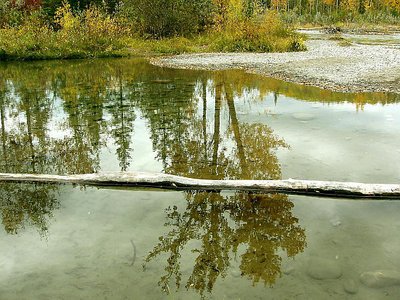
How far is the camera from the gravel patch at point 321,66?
45.6 ft

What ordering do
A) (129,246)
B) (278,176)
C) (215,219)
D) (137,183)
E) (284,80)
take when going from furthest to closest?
(284,80), (278,176), (137,183), (215,219), (129,246)

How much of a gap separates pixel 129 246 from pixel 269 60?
1801 centimetres

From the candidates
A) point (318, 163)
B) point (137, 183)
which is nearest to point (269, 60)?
point (318, 163)

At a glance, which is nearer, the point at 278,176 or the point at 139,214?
the point at 139,214

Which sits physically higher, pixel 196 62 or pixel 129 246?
pixel 196 62

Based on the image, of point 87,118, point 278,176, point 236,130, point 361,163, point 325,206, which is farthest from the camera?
point 87,118

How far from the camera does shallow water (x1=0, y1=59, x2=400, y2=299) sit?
380cm

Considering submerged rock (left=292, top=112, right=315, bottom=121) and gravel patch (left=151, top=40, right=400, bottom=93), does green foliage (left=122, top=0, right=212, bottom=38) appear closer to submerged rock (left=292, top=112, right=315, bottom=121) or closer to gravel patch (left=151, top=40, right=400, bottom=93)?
gravel patch (left=151, top=40, right=400, bottom=93)

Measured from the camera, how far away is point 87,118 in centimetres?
1033

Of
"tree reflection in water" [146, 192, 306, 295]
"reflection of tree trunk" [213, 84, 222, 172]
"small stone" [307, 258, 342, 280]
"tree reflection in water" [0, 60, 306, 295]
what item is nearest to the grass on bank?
"tree reflection in water" [0, 60, 306, 295]

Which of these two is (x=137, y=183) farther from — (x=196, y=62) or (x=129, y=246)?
(x=196, y=62)

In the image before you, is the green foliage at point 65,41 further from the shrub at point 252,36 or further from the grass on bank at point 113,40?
the shrub at point 252,36

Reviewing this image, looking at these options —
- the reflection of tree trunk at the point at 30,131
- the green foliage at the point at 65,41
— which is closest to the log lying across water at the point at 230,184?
the reflection of tree trunk at the point at 30,131

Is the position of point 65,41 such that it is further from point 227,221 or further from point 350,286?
point 350,286
